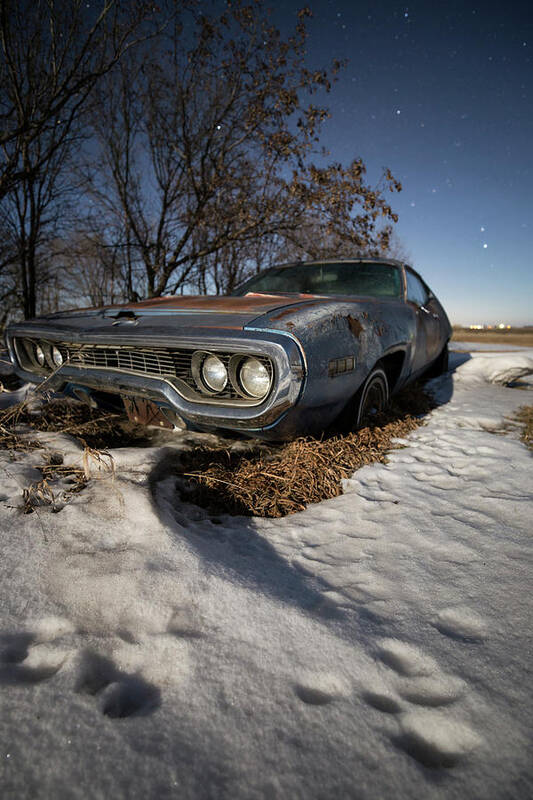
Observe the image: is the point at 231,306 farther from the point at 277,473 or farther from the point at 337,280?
the point at 337,280

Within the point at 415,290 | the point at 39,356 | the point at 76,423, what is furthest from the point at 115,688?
the point at 415,290

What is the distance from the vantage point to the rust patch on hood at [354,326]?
1891mm

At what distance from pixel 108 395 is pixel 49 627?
1540 millimetres

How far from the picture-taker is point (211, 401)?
1663mm

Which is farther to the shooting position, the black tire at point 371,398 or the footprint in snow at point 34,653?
the black tire at point 371,398

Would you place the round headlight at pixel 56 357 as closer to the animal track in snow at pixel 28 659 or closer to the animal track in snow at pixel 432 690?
the animal track in snow at pixel 28 659

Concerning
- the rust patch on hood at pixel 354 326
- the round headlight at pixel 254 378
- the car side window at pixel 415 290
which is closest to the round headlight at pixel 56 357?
the round headlight at pixel 254 378

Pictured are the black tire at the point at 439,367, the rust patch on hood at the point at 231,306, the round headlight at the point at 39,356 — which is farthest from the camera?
the black tire at the point at 439,367

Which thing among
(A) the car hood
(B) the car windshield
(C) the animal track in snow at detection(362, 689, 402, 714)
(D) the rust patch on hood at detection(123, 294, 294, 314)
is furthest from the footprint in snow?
(B) the car windshield

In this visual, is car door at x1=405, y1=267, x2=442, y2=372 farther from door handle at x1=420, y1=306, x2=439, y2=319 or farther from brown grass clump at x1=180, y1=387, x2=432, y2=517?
brown grass clump at x1=180, y1=387, x2=432, y2=517

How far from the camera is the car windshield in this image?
2.98 meters

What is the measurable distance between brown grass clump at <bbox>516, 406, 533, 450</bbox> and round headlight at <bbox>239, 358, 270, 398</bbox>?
1845mm

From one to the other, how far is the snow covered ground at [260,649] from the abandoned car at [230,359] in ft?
1.52

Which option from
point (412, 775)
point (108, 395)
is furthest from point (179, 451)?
point (412, 775)
